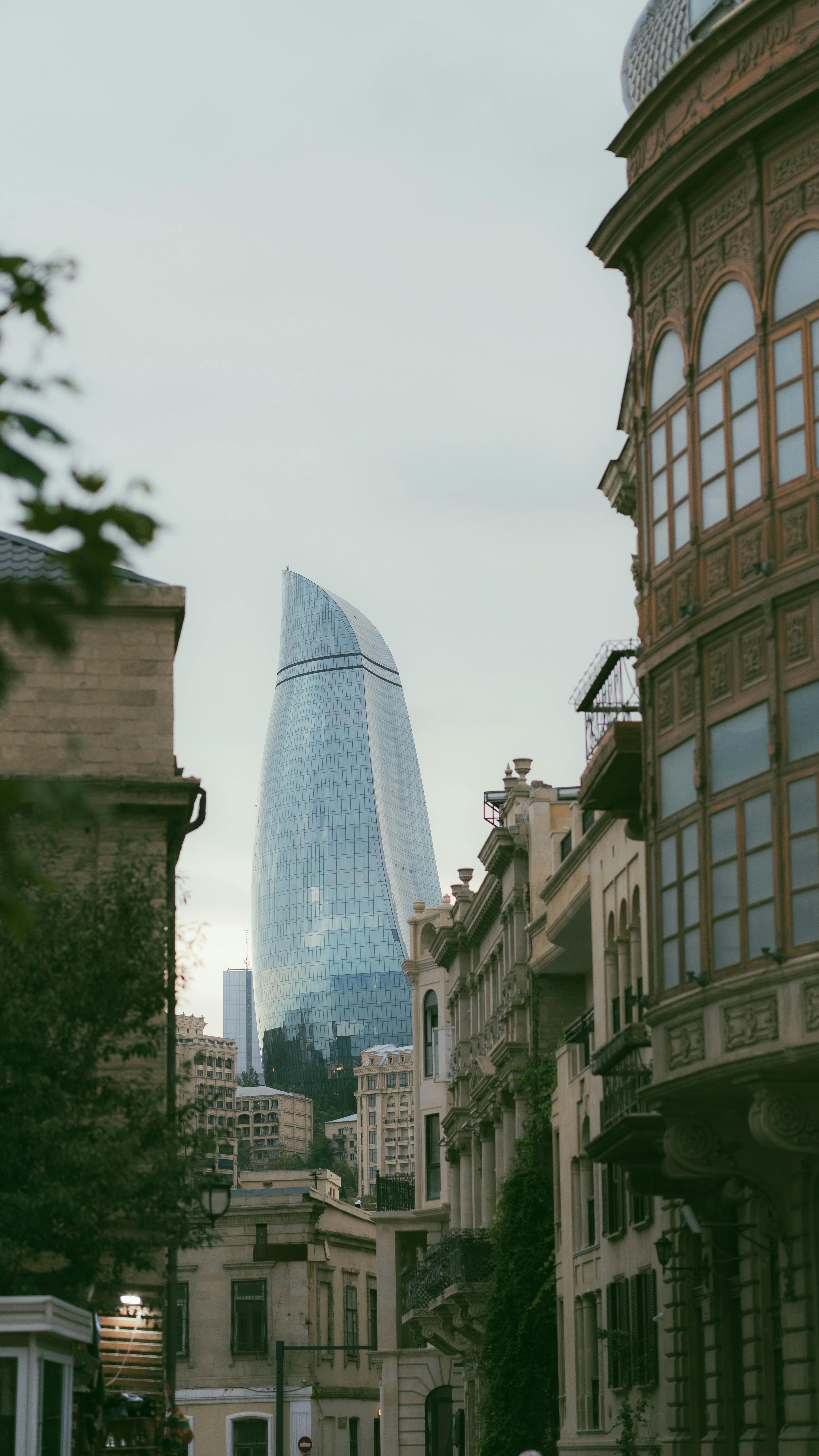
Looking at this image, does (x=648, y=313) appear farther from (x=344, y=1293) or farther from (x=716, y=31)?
(x=344, y=1293)

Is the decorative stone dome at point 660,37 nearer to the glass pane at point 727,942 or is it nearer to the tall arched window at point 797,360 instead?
the tall arched window at point 797,360

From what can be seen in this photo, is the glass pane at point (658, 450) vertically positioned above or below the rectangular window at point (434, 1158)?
above

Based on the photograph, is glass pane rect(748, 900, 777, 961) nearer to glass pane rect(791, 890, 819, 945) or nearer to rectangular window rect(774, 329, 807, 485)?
glass pane rect(791, 890, 819, 945)

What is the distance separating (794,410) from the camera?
71.6ft

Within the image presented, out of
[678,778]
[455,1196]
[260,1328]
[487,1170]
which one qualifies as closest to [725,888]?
[678,778]

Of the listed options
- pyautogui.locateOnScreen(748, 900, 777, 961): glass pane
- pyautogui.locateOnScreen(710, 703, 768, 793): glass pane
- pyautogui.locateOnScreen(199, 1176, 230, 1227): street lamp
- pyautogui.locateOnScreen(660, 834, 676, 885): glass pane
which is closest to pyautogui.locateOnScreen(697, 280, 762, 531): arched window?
pyautogui.locateOnScreen(710, 703, 768, 793): glass pane

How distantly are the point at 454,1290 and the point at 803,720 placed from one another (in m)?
33.5

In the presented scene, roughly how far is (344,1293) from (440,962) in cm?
1947

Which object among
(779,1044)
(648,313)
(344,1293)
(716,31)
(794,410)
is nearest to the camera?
(779,1044)

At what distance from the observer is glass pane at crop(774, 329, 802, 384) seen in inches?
859

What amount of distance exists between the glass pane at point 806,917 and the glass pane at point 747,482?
4.58 metres

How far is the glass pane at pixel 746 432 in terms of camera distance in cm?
2250

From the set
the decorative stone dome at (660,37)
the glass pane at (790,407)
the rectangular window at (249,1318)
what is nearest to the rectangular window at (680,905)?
the glass pane at (790,407)

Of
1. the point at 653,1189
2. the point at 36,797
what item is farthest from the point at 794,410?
the point at 36,797
